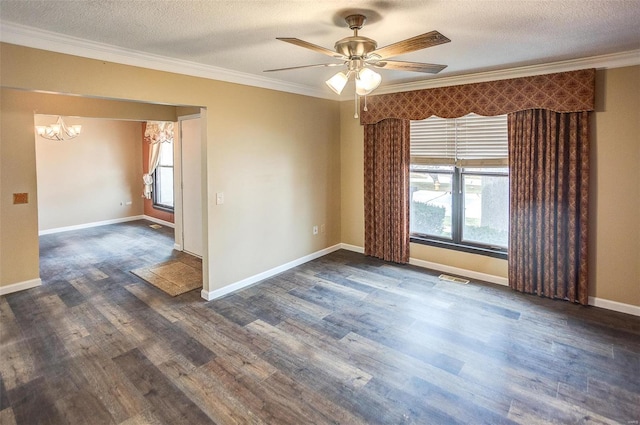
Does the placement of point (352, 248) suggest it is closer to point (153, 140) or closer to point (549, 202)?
point (549, 202)

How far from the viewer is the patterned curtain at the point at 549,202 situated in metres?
3.75

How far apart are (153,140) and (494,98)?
671 centimetres

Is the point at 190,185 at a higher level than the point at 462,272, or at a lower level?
higher

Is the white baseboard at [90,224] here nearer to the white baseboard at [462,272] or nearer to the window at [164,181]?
the window at [164,181]

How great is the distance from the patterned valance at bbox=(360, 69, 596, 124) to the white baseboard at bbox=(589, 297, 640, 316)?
201cm

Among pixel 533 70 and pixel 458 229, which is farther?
pixel 458 229

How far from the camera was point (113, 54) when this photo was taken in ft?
10.4

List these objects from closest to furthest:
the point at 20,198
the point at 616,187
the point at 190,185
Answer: the point at 616,187 → the point at 20,198 → the point at 190,185

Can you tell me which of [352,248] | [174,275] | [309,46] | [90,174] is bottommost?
[174,275]

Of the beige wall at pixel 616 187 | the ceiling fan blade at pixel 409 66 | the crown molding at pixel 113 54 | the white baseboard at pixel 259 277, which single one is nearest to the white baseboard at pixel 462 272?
the beige wall at pixel 616 187

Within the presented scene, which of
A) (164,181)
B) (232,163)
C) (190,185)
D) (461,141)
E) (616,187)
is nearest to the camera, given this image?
(616,187)

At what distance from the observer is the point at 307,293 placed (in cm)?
428

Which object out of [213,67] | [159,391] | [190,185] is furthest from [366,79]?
[190,185]

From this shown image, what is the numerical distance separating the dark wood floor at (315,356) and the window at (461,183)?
2.49ft
